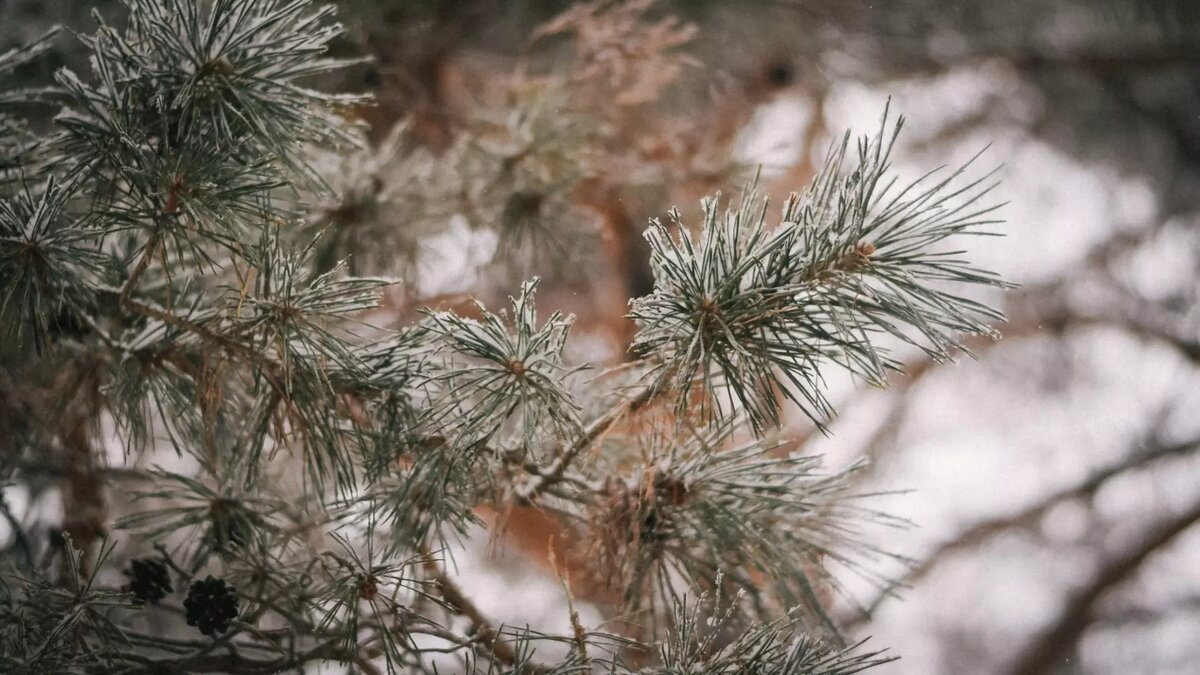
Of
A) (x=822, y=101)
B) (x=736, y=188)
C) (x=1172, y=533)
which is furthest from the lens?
(x=1172, y=533)

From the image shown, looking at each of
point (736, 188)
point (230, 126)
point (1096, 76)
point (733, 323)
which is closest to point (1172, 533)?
point (1096, 76)

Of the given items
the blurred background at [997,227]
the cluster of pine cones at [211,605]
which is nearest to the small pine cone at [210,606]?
the cluster of pine cones at [211,605]

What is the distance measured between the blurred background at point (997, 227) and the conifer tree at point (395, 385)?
0.53 meters

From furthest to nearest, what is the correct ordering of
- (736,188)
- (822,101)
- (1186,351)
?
1. (1186,351)
2. (822,101)
3. (736,188)

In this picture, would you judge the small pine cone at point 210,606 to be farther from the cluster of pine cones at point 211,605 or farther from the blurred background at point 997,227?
the blurred background at point 997,227

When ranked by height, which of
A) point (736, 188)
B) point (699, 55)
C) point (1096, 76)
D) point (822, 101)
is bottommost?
point (736, 188)

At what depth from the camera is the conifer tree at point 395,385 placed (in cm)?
41

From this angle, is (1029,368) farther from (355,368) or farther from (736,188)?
(355,368)

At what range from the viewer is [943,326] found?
41 cm

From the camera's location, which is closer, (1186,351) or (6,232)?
(6,232)

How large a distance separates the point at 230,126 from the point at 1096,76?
72.5 inches

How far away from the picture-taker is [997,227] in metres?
1.52

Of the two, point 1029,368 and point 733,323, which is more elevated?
point 1029,368

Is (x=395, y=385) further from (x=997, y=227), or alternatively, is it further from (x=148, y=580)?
(x=997, y=227)
